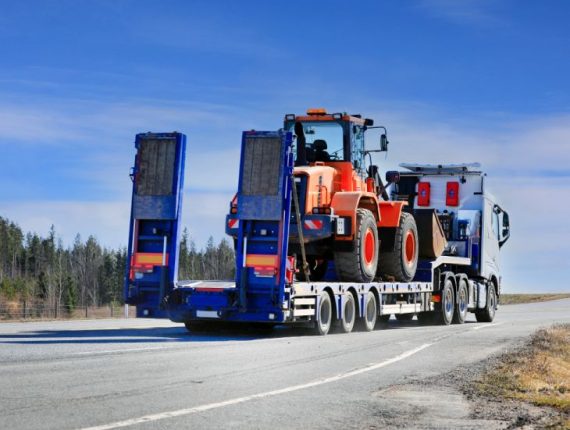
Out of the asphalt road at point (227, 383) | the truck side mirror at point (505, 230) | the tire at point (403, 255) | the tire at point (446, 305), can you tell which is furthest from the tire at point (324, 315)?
the truck side mirror at point (505, 230)

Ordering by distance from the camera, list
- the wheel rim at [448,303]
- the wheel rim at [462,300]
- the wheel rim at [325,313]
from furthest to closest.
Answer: the wheel rim at [462,300], the wheel rim at [448,303], the wheel rim at [325,313]

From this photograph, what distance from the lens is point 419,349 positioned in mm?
16531

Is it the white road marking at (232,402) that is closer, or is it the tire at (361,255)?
the white road marking at (232,402)

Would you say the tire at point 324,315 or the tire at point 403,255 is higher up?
the tire at point 403,255

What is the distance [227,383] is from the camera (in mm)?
10547

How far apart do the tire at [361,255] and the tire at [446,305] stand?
5980 millimetres

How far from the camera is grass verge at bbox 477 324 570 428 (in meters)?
9.87

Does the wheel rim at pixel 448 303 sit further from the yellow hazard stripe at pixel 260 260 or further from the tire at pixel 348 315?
the yellow hazard stripe at pixel 260 260

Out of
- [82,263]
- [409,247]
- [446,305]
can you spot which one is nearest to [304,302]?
[409,247]

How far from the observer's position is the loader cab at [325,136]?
72.2 feet

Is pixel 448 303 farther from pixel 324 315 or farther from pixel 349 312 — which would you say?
pixel 324 315

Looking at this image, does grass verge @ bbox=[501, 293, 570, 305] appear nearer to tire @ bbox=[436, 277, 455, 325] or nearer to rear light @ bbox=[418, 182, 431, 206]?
rear light @ bbox=[418, 182, 431, 206]

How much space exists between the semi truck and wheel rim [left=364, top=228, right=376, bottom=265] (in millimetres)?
28

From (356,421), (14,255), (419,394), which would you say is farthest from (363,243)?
(14,255)
